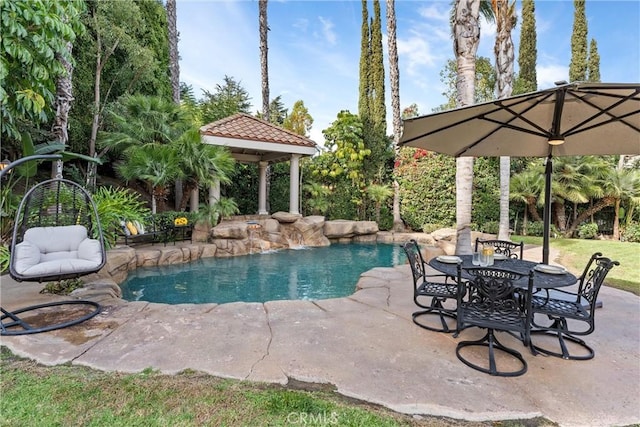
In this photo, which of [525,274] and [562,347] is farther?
[562,347]

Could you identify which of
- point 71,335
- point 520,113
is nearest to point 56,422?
point 71,335

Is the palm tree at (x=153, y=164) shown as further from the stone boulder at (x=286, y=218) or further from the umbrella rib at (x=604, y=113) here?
the umbrella rib at (x=604, y=113)

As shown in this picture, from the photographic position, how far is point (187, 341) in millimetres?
2949

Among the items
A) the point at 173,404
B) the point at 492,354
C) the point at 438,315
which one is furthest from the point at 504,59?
the point at 173,404

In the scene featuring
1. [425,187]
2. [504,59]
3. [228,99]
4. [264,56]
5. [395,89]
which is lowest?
[425,187]

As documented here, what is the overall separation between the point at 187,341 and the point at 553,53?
74.6ft

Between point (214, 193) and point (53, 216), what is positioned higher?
point (214, 193)

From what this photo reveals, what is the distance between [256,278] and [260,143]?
5.92 metres

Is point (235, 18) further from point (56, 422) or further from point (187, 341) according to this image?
point (56, 422)

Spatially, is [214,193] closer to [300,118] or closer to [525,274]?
[525,274]

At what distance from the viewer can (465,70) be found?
5.82 meters

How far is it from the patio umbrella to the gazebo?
26.2 ft

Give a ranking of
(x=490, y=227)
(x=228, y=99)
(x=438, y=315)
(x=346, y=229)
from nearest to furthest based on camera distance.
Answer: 1. (x=438, y=315)
2. (x=490, y=227)
3. (x=346, y=229)
4. (x=228, y=99)

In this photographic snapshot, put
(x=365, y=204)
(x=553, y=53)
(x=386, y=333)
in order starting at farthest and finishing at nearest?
1. (x=553, y=53)
2. (x=365, y=204)
3. (x=386, y=333)
